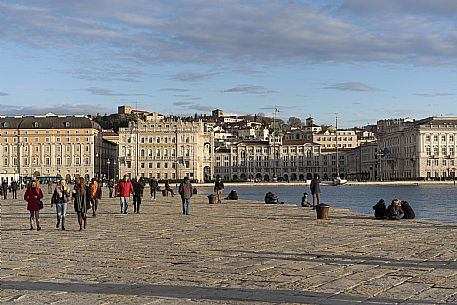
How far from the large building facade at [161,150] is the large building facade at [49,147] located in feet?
23.0

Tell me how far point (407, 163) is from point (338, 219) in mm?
129696

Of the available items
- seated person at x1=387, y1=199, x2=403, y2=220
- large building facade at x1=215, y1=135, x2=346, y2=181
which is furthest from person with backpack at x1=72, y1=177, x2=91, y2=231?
large building facade at x1=215, y1=135, x2=346, y2=181

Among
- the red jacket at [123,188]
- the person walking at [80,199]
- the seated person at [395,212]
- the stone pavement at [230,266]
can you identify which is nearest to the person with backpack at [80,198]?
the person walking at [80,199]

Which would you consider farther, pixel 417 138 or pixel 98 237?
pixel 417 138

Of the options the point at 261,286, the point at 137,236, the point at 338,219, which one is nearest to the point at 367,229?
the point at 338,219

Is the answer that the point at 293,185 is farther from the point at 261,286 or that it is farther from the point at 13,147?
the point at 261,286

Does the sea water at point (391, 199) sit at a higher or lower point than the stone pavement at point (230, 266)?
lower

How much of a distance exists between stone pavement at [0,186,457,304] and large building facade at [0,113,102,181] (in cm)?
10983

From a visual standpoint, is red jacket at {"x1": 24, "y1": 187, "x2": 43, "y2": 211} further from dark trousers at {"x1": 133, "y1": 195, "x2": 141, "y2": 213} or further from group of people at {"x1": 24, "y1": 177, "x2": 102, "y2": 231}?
dark trousers at {"x1": 133, "y1": 195, "x2": 141, "y2": 213}

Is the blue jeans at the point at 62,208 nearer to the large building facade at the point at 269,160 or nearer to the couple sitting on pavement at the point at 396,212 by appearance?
the couple sitting on pavement at the point at 396,212

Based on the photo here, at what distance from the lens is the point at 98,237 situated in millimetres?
15977

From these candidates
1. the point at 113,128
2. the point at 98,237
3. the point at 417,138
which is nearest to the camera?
the point at 98,237

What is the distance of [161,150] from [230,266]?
121 metres

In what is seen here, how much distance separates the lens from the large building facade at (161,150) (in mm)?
130625
